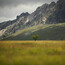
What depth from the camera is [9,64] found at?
883 inches

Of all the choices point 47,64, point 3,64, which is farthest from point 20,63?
point 47,64

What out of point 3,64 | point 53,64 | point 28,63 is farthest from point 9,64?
point 53,64

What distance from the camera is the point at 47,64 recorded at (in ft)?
74.7

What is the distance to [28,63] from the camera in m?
23.1

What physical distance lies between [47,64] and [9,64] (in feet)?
22.2

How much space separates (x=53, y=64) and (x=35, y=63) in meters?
3.27

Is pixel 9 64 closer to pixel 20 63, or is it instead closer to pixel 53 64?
pixel 20 63

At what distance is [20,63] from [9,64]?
6.66ft

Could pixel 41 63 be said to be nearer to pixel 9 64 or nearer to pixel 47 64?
pixel 47 64

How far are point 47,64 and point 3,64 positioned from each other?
26.2ft

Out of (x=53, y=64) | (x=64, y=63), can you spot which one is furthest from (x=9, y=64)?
(x=64, y=63)

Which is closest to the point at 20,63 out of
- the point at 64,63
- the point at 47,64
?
the point at 47,64

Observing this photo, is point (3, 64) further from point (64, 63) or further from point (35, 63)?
point (64, 63)

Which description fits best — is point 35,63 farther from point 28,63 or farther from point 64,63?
point 64,63
